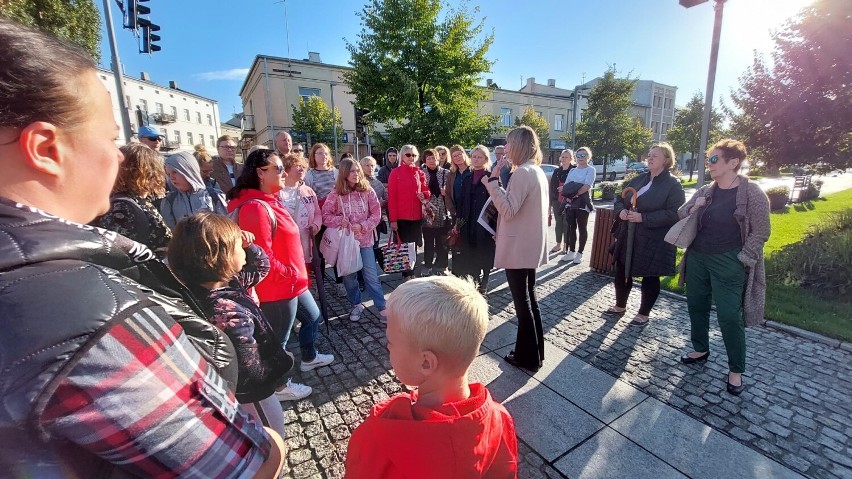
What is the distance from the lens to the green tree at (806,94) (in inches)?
288

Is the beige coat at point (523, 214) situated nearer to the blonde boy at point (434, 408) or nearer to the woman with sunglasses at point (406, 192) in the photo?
the blonde boy at point (434, 408)

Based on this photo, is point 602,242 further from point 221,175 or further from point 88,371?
point 88,371

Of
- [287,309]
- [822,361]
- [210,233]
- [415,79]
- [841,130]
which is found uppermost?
[415,79]

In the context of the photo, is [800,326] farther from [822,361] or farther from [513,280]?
[513,280]

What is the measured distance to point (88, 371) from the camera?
60 cm

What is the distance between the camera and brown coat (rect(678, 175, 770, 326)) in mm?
3020

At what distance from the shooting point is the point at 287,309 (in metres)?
2.86

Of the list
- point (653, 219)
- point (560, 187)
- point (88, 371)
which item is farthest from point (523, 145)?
point (560, 187)

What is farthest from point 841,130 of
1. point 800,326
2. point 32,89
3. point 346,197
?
point 32,89

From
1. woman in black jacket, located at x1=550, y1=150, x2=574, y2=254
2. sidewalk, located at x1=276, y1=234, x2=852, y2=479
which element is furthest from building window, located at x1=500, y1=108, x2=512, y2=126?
sidewalk, located at x1=276, y1=234, x2=852, y2=479

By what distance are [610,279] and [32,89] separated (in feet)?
22.1

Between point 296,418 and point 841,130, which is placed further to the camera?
point 841,130

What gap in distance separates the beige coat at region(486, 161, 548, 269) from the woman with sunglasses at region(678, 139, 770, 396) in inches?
57.8

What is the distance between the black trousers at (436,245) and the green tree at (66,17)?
8.60m
